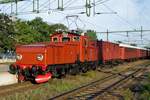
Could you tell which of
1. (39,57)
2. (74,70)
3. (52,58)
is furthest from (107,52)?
(39,57)

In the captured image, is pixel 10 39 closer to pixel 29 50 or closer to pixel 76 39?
pixel 76 39

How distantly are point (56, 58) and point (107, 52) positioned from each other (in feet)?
57.1

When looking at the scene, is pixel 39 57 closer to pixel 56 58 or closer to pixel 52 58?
pixel 52 58

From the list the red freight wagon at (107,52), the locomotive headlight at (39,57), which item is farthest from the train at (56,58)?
the red freight wagon at (107,52)

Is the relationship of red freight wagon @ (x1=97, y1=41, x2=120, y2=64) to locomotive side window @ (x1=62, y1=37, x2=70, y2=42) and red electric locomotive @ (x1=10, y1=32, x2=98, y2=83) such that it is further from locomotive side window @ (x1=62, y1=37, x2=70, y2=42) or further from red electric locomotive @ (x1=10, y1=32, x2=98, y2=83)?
locomotive side window @ (x1=62, y1=37, x2=70, y2=42)

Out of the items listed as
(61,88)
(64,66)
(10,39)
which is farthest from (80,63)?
(10,39)

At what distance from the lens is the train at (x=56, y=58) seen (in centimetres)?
2127

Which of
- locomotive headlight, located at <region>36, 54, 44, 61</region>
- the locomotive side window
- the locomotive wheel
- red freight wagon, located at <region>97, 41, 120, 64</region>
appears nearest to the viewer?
locomotive headlight, located at <region>36, 54, 44, 61</region>

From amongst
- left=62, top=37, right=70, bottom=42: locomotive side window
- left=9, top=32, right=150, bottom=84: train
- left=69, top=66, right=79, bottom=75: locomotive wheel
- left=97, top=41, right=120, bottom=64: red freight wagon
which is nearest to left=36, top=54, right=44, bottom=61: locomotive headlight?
left=9, top=32, right=150, bottom=84: train

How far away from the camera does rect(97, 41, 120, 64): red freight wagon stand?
117 ft

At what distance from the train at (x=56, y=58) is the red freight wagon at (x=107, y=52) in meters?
1.85

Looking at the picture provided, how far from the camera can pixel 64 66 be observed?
24094 millimetres

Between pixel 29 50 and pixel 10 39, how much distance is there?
48849 millimetres

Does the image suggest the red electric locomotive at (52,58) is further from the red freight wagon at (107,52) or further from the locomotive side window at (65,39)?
the red freight wagon at (107,52)
